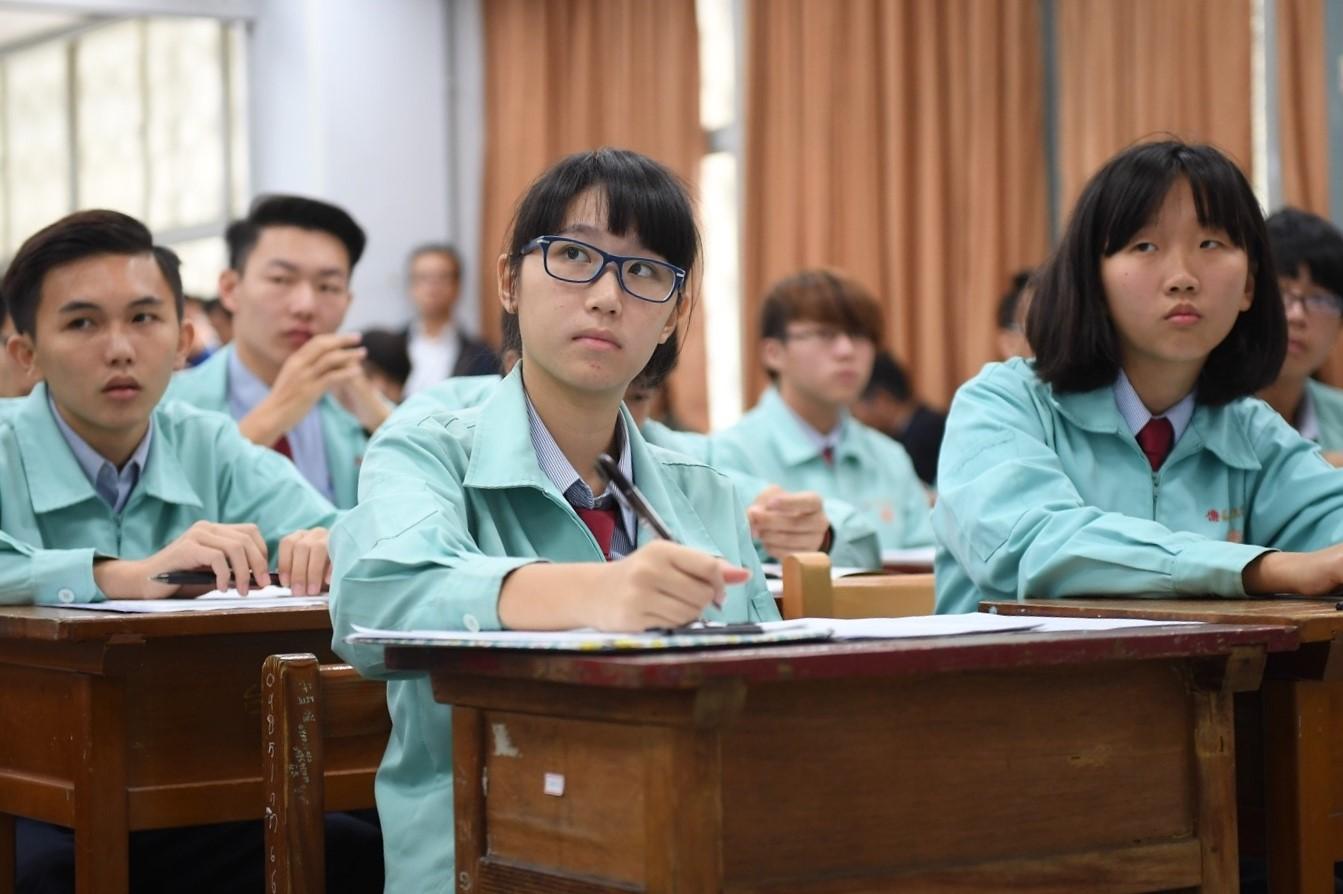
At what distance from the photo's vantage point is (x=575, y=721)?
1214 millimetres

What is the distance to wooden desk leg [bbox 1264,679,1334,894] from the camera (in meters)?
1.62

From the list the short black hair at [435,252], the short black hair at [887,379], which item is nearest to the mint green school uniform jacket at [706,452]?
the short black hair at [887,379]

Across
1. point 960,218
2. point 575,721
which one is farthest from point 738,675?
point 960,218

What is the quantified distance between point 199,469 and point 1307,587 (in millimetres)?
1624

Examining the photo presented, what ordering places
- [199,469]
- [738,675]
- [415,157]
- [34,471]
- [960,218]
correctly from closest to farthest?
[738,675]
[34,471]
[199,469]
[960,218]
[415,157]

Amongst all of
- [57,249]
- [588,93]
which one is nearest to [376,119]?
[588,93]

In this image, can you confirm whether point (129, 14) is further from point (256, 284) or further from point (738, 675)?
point (738, 675)

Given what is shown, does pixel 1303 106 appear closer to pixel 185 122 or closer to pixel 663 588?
pixel 663 588

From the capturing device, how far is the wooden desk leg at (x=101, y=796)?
182cm

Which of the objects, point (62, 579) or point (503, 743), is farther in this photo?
point (62, 579)

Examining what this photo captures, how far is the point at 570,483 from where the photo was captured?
1624 millimetres

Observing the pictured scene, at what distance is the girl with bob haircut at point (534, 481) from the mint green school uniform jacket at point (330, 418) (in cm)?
171

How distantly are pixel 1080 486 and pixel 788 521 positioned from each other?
2.39 ft

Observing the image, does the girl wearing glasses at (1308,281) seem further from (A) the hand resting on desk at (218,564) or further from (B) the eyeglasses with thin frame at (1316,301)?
(A) the hand resting on desk at (218,564)
